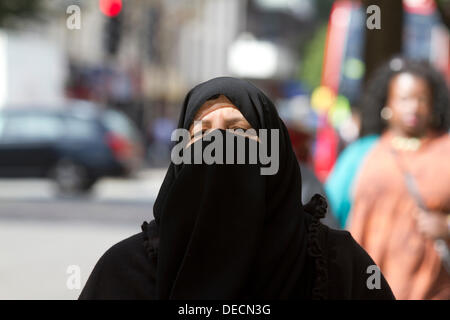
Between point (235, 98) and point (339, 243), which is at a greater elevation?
point (235, 98)

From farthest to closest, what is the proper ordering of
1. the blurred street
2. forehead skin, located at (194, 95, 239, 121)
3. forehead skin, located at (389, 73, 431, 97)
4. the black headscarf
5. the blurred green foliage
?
1. the blurred green foliage
2. the blurred street
3. forehead skin, located at (389, 73, 431, 97)
4. forehead skin, located at (194, 95, 239, 121)
5. the black headscarf

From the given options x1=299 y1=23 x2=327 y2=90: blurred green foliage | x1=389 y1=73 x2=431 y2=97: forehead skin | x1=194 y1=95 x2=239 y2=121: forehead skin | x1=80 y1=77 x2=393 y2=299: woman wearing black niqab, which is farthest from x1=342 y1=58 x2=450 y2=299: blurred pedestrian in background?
x1=299 y1=23 x2=327 y2=90: blurred green foliage

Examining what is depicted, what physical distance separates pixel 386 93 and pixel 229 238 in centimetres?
263

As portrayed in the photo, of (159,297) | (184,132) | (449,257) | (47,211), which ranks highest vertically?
(184,132)

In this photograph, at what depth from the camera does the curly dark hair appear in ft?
15.3

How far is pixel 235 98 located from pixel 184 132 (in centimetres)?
15

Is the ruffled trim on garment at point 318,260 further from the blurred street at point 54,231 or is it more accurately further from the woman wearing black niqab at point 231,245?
the blurred street at point 54,231

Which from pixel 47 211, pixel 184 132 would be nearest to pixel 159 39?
pixel 47 211

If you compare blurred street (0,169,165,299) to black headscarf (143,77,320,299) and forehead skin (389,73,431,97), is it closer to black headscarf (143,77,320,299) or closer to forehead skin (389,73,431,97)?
forehead skin (389,73,431,97)

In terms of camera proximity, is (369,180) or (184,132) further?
(369,180)

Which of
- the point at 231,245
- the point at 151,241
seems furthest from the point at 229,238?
the point at 151,241

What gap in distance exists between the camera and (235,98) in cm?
253

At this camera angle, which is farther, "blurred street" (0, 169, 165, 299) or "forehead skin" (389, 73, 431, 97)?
"blurred street" (0, 169, 165, 299)
